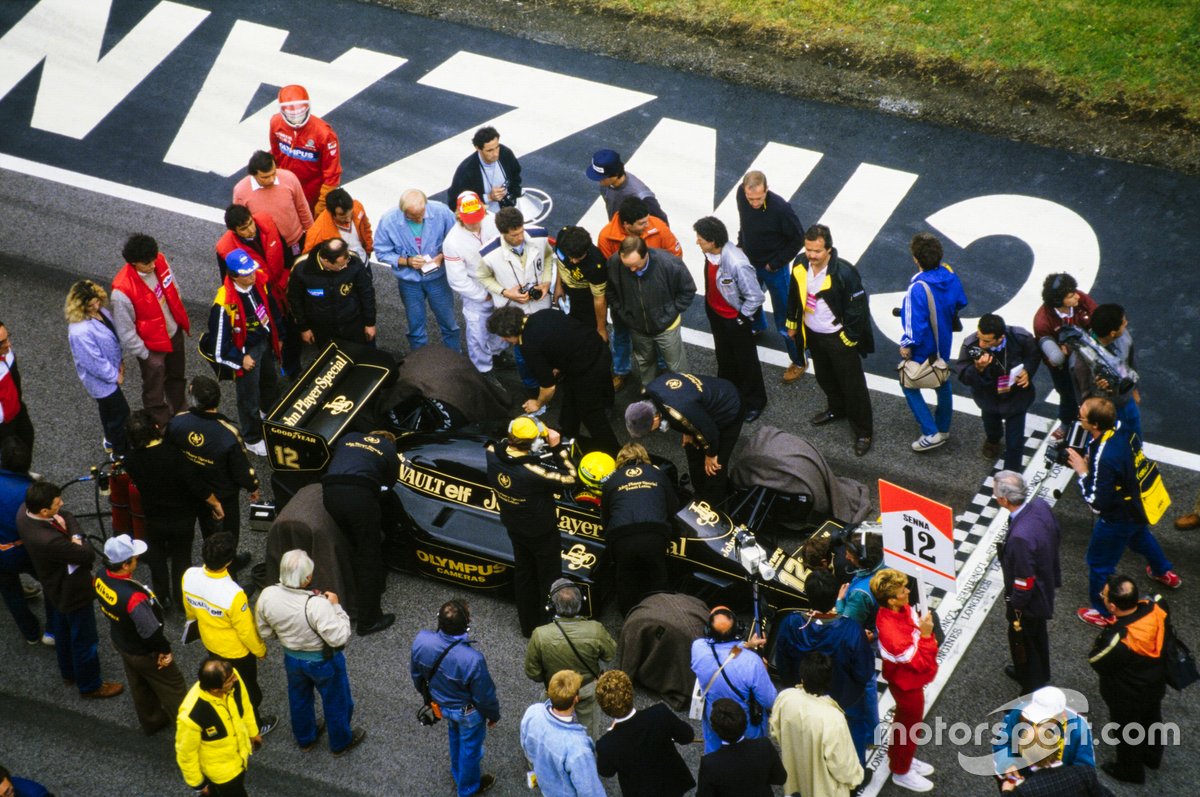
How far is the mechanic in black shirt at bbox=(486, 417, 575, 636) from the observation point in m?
9.08

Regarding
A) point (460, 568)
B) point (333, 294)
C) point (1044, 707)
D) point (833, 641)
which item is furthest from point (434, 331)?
point (1044, 707)

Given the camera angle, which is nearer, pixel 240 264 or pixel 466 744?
pixel 466 744

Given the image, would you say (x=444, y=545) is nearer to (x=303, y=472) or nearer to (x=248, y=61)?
(x=303, y=472)

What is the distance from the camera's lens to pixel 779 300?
12.4m

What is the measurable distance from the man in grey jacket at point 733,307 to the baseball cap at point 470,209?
6.10ft

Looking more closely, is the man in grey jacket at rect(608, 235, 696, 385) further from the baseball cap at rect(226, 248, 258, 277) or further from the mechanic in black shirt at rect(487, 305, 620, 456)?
the baseball cap at rect(226, 248, 258, 277)

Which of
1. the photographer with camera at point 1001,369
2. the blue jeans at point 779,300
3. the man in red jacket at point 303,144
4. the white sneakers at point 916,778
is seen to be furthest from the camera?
the man in red jacket at point 303,144

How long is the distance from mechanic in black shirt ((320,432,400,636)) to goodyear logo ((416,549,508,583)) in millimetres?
385

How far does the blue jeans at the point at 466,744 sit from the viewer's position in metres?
8.25

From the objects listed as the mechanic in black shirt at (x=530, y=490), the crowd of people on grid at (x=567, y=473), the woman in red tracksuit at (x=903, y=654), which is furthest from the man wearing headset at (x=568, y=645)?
the woman in red tracksuit at (x=903, y=654)

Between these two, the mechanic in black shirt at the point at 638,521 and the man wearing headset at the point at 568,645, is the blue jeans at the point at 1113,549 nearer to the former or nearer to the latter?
the mechanic in black shirt at the point at 638,521

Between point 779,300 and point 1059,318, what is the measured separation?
2.70 meters

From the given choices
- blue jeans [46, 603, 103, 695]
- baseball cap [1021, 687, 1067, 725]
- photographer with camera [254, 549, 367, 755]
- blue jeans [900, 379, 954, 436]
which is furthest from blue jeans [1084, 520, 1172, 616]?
blue jeans [46, 603, 103, 695]

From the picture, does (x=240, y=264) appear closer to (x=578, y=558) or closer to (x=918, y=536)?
(x=578, y=558)
